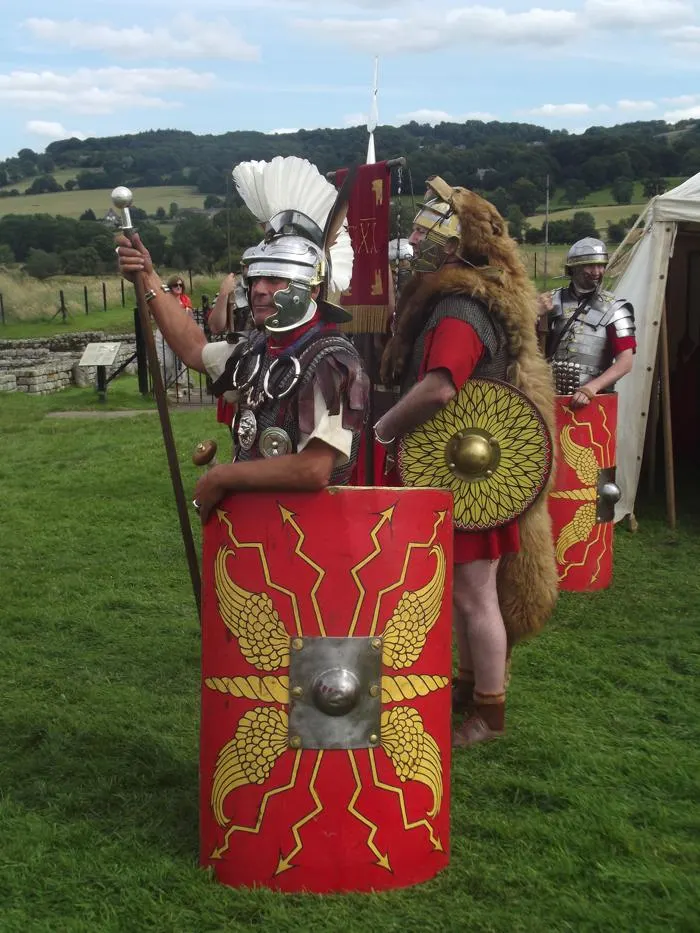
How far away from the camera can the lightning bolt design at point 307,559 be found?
8.71ft

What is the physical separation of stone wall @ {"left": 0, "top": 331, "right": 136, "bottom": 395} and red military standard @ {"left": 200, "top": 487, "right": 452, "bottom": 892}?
1503 cm

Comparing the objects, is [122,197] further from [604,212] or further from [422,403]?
[604,212]

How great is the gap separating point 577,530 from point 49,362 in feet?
46.0

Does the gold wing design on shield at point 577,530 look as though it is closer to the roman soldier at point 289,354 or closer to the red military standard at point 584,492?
the red military standard at point 584,492

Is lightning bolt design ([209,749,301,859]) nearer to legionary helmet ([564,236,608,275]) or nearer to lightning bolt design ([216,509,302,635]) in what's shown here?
lightning bolt design ([216,509,302,635])

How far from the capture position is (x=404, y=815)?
2.74 m

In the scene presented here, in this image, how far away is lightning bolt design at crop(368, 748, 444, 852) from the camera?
2.70 meters

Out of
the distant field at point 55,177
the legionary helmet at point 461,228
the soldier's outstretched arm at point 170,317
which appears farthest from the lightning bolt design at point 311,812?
the distant field at point 55,177

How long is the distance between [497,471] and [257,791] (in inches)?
51.5

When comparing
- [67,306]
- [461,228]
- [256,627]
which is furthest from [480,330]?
[67,306]

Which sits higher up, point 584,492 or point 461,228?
point 461,228

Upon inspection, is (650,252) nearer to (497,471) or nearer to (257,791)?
(497,471)

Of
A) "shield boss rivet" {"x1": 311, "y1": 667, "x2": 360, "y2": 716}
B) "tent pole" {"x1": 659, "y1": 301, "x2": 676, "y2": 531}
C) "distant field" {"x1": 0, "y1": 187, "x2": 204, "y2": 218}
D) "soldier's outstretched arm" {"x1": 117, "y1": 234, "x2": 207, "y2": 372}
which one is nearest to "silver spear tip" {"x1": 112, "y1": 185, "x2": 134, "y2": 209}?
"soldier's outstretched arm" {"x1": 117, "y1": 234, "x2": 207, "y2": 372}

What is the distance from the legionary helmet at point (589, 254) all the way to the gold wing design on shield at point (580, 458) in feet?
3.44
